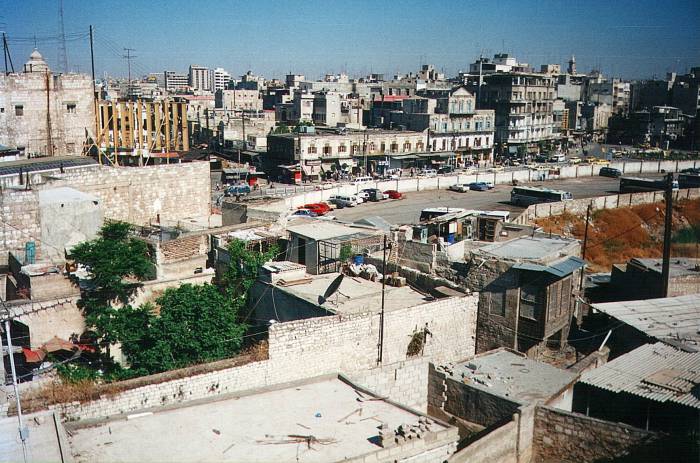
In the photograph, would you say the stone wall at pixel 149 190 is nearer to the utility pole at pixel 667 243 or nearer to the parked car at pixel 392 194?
the parked car at pixel 392 194

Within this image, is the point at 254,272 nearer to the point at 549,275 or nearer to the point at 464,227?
the point at 549,275

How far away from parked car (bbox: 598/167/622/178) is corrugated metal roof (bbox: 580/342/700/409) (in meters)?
43.1

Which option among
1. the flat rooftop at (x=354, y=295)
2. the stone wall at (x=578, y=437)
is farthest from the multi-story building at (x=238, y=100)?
the stone wall at (x=578, y=437)

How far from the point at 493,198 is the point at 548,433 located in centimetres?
3264

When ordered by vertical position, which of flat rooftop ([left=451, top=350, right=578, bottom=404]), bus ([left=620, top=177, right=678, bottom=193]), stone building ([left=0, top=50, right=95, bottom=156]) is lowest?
flat rooftop ([left=451, top=350, right=578, bottom=404])

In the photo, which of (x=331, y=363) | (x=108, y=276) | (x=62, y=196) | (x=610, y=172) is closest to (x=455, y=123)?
(x=610, y=172)

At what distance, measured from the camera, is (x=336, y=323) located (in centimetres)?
1405

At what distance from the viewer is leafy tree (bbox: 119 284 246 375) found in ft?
51.4

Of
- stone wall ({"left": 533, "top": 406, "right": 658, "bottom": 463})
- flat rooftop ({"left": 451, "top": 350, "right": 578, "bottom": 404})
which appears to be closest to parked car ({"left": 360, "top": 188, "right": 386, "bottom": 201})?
flat rooftop ({"left": 451, "top": 350, "right": 578, "bottom": 404})

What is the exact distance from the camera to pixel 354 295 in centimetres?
1673

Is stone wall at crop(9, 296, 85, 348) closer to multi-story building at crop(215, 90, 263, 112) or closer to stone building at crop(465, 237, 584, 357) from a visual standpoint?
stone building at crop(465, 237, 584, 357)

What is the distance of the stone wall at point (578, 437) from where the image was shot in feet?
38.0

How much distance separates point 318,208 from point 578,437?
2652cm

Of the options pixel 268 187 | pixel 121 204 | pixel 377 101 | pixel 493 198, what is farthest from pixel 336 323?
pixel 377 101
